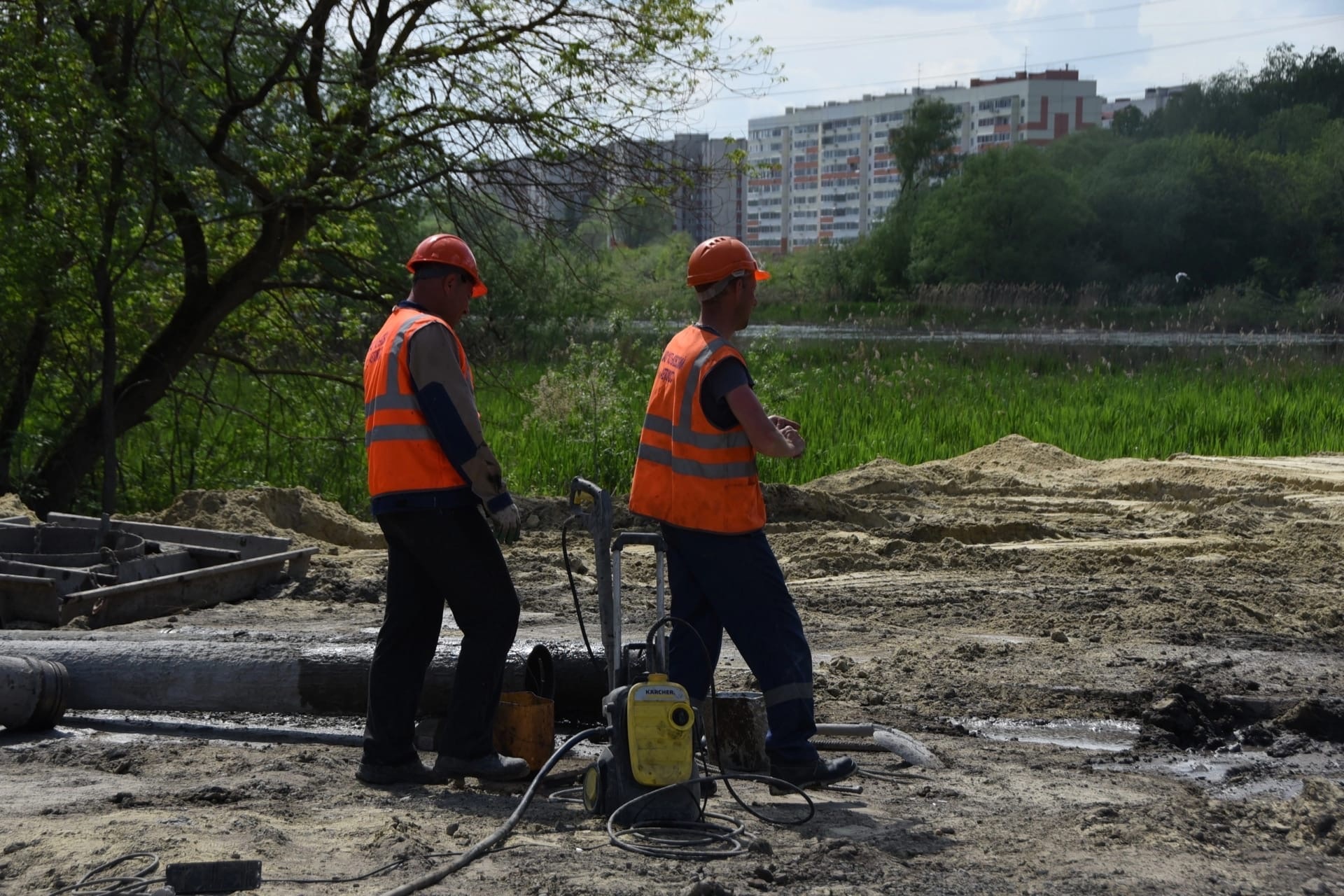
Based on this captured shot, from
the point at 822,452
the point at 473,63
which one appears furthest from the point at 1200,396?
the point at 473,63

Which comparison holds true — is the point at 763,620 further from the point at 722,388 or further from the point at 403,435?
the point at 403,435

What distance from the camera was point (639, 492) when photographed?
494cm

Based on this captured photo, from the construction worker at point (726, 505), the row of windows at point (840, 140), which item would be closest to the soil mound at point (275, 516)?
the construction worker at point (726, 505)

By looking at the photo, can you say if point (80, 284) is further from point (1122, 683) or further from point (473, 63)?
point (1122, 683)

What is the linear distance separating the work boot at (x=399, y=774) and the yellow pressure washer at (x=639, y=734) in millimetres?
734

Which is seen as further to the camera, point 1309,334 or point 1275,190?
point 1275,190

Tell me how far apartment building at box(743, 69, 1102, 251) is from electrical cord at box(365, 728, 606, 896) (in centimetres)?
10403

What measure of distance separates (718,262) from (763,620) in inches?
51.5

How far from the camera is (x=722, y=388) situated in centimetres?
467

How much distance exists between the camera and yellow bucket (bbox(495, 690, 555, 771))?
5.16 metres

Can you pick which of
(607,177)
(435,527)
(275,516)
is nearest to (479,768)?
(435,527)

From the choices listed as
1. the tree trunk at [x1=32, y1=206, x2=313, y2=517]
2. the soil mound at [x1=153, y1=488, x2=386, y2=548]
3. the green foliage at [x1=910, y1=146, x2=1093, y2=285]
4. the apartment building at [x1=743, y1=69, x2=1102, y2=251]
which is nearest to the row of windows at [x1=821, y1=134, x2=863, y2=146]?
the apartment building at [x1=743, y1=69, x2=1102, y2=251]

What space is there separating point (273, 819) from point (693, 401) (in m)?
1.99

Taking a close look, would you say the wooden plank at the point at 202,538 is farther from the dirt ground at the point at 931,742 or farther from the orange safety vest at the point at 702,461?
the orange safety vest at the point at 702,461
